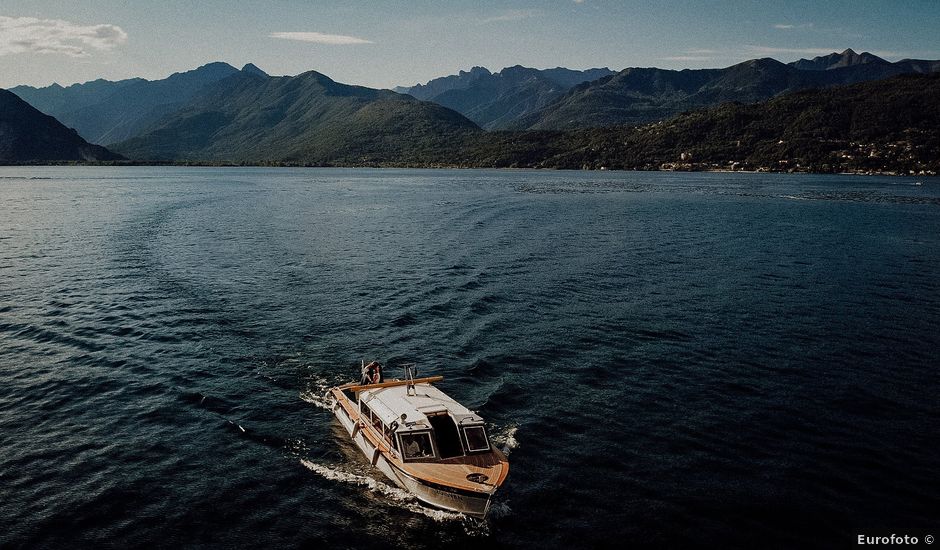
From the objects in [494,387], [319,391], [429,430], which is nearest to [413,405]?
[429,430]

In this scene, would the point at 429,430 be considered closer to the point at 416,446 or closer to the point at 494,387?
the point at 416,446

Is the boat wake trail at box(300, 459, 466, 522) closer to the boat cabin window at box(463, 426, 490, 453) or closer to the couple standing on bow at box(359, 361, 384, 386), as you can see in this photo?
the boat cabin window at box(463, 426, 490, 453)

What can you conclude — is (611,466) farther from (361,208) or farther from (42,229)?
(361,208)

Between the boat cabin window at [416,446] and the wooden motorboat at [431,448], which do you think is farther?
the boat cabin window at [416,446]

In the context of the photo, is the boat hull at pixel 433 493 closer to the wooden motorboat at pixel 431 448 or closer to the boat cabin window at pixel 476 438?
the wooden motorboat at pixel 431 448

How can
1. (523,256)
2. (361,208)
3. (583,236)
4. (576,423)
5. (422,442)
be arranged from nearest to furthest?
(422,442) < (576,423) < (523,256) < (583,236) < (361,208)

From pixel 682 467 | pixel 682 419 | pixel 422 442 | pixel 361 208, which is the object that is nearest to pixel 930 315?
pixel 682 419

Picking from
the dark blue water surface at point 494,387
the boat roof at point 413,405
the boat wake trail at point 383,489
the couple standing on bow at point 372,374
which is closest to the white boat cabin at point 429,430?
the boat roof at point 413,405

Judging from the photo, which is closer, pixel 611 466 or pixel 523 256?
pixel 611 466
